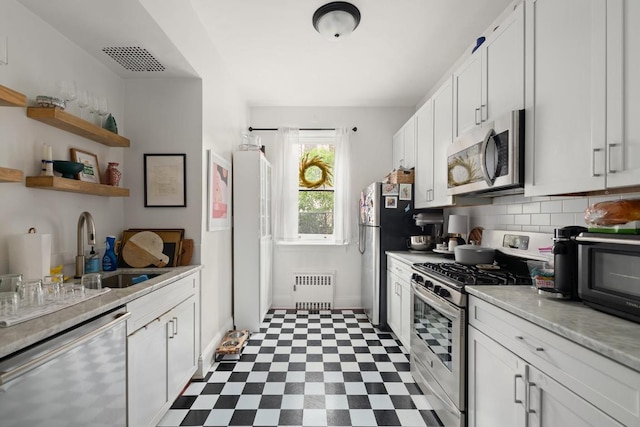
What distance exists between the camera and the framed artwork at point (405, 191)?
3479 millimetres

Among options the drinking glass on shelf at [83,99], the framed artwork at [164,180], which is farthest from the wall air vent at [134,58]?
the framed artwork at [164,180]

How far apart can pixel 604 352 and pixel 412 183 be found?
2.70 m

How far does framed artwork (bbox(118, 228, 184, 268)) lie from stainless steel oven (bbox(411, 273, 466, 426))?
1913 millimetres

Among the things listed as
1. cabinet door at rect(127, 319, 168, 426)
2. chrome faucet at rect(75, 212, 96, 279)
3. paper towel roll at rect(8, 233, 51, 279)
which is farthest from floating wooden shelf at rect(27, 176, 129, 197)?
cabinet door at rect(127, 319, 168, 426)

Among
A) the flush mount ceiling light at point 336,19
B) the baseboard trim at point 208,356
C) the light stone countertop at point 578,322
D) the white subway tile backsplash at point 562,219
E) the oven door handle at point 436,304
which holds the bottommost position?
the baseboard trim at point 208,356

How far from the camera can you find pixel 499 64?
1.93 meters

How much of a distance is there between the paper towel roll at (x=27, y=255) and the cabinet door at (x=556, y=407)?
2359mm

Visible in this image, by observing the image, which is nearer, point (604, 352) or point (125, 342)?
point (604, 352)

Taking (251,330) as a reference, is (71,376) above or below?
above

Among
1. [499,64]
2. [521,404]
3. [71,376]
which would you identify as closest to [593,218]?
[521,404]

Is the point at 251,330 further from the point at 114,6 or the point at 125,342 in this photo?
the point at 114,6

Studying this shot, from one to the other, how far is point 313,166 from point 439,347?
3090 mm

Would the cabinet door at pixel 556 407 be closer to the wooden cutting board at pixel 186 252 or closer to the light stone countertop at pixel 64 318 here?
the light stone countertop at pixel 64 318

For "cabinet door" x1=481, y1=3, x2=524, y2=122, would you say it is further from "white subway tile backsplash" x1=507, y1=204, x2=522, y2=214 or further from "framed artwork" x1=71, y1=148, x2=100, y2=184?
"framed artwork" x1=71, y1=148, x2=100, y2=184
